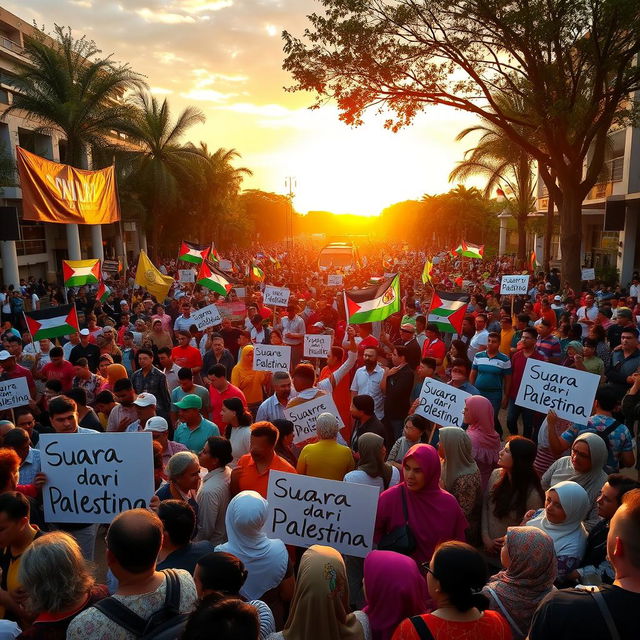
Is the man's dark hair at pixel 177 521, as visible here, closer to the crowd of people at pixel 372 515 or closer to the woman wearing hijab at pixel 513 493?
the crowd of people at pixel 372 515

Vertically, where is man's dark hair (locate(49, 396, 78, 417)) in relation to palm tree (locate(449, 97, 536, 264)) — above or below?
below

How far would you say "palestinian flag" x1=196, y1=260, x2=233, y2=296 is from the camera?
14.3 meters

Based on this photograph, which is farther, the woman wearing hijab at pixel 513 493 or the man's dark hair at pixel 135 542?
the woman wearing hijab at pixel 513 493

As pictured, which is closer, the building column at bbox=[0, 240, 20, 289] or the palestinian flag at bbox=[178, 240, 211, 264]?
the palestinian flag at bbox=[178, 240, 211, 264]

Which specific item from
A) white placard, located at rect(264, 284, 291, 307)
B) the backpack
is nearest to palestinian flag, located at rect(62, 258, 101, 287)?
white placard, located at rect(264, 284, 291, 307)

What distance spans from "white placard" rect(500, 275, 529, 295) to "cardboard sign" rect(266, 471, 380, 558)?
1054 centimetres

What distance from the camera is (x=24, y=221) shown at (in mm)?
37750

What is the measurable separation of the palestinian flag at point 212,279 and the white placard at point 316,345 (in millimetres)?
5580

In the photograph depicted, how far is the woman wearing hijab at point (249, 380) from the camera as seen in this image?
780cm

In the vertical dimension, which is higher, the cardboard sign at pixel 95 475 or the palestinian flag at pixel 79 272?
the palestinian flag at pixel 79 272

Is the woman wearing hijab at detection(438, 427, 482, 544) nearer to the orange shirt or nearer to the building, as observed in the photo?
the orange shirt

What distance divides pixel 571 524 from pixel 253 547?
1.90m

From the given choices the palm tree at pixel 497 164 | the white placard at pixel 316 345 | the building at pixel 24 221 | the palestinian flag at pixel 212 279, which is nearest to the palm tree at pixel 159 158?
the building at pixel 24 221

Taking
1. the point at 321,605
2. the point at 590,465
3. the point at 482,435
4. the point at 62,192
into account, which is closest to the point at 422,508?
the point at 321,605
